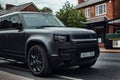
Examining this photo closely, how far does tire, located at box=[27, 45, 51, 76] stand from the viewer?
7.30 m

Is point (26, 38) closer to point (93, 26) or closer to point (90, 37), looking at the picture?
point (90, 37)

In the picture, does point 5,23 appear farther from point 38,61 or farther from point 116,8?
point 116,8

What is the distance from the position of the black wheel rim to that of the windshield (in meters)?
0.99

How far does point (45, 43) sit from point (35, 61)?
71 centimetres

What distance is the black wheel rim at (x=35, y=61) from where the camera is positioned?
7.53 metres

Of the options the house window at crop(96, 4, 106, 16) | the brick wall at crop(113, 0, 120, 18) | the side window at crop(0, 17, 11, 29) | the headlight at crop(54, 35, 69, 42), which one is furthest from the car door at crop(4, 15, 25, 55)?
the house window at crop(96, 4, 106, 16)

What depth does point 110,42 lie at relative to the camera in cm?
2888

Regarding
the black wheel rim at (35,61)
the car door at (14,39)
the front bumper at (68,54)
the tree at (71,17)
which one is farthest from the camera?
the tree at (71,17)

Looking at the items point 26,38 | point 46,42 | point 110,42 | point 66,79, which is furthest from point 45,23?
point 110,42

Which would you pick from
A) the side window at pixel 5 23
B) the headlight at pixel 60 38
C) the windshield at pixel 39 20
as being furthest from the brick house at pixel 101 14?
the headlight at pixel 60 38

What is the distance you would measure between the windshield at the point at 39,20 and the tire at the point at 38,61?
956 millimetres

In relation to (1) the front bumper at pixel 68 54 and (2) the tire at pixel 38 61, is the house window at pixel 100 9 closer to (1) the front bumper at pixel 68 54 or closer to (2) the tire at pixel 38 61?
(2) the tire at pixel 38 61

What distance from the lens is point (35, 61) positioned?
7715 millimetres

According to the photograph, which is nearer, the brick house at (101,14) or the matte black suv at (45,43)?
the matte black suv at (45,43)
